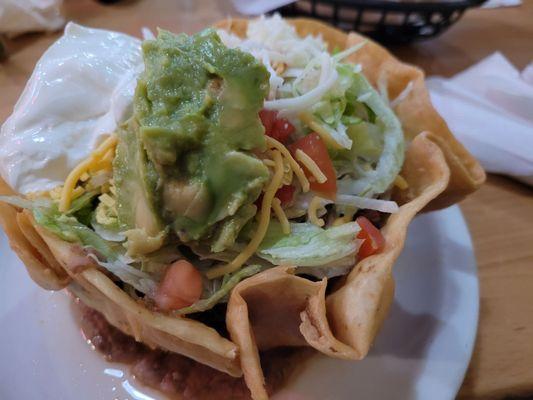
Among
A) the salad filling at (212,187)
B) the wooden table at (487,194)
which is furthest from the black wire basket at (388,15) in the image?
the salad filling at (212,187)

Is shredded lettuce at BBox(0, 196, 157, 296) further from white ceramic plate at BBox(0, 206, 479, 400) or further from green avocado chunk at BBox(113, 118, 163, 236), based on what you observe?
white ceramic plate at BBox(0, 206, 479, 400)

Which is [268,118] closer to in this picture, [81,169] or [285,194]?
[285,194]

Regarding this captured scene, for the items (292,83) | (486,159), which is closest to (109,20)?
(292,83)

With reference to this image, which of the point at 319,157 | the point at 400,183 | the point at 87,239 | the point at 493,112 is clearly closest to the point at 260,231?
Answer: the point at 319,157

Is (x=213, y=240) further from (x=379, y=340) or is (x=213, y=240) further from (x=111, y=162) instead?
(x=379, y=340)

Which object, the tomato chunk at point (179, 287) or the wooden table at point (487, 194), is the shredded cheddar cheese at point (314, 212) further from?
the wooden table at point (487, 194)

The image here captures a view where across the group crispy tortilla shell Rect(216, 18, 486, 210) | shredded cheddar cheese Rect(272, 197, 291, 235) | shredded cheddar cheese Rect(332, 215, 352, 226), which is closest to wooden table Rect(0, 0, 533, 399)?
crispy tortilla shell Rect(216, 18, 486, 210)
